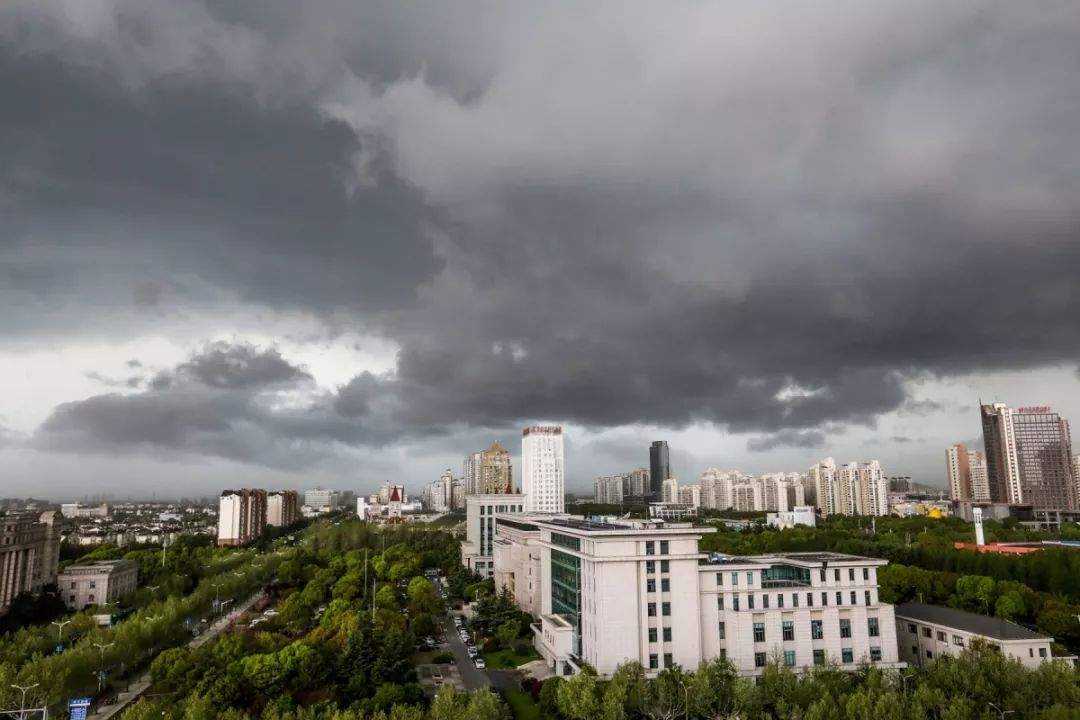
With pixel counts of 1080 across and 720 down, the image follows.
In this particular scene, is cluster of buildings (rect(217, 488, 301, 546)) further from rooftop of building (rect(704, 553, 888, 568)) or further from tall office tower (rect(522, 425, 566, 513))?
rooftop of building (rect(704, 553, 888, 568))

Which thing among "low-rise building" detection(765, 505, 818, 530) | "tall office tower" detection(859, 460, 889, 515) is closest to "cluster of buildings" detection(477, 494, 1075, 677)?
"low-rise building" detection(765, 505, 818, 530)

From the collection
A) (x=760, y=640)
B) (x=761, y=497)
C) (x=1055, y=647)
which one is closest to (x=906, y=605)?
(x=1055, y=647)

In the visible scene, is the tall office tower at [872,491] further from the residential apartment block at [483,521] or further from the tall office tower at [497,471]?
the residential apartment block at [483,521]

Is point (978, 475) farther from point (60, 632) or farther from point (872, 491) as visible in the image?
point (60, 632)

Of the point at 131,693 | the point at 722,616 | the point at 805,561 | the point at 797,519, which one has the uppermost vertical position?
the point at 805,561

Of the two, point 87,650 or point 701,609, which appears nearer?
point 701,609

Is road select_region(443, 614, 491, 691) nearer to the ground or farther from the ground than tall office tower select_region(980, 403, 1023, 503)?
nearer to the ground

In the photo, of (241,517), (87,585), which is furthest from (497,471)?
(87,585)
